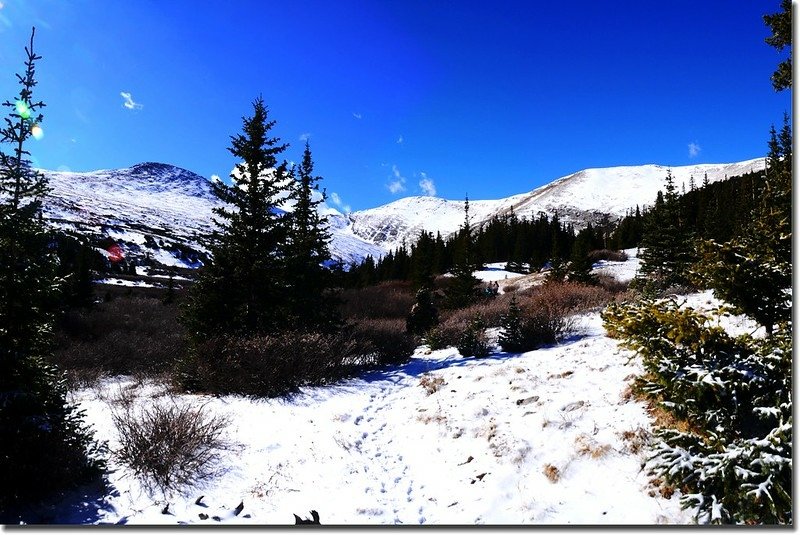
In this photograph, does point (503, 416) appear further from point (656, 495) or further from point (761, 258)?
point (761, 258)

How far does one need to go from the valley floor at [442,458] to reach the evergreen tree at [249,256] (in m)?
4.38

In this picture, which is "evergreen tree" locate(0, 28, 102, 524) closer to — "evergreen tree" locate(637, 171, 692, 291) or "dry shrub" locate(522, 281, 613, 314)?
"dry shrub" locate(522, 281, 613, 314)

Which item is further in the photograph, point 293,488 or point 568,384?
point 568,384

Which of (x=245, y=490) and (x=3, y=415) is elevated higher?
(x=3, y=415)

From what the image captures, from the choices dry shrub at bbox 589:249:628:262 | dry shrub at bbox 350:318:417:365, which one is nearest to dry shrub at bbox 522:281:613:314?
dry shrub at bbox 350:318:417:365

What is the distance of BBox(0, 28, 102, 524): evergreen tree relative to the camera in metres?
4.64

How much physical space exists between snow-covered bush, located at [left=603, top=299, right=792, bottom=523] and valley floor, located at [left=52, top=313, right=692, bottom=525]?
0.53m

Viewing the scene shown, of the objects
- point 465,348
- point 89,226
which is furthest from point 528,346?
point 89,226

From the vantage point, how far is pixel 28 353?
200 inches

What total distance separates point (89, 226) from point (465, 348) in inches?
5155

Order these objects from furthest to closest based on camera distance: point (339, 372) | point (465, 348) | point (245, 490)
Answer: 1. point (465, 348)
2. point (339, 372)
3. point (245, 490)

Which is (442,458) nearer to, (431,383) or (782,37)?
(431,383)

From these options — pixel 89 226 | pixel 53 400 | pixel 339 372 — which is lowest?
pixel 339 372

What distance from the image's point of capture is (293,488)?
5.43m
